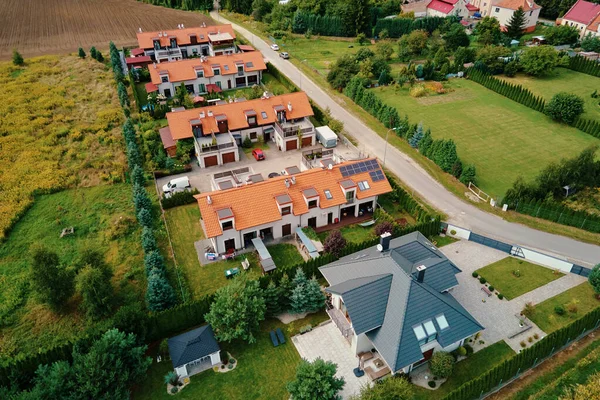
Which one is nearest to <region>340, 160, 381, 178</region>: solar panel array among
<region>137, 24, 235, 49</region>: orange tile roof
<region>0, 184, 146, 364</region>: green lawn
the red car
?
the red car

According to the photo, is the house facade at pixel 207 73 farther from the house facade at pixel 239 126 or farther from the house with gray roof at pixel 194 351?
the house with gray roof at pixel 194 351

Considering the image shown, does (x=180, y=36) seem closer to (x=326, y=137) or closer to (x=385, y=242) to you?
(x=326, y=137)

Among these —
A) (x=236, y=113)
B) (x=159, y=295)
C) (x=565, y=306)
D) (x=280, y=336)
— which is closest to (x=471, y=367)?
(x=565, y=306)

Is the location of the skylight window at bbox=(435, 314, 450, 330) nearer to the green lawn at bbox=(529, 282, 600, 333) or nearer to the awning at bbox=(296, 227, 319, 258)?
the green lawn at bbox=(529, 282, 600, 333)

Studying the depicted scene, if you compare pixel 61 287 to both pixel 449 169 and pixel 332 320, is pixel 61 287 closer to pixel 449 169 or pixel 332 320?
pixel 332 320

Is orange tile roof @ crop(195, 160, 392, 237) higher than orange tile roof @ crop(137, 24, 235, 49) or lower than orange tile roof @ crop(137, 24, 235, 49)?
lower

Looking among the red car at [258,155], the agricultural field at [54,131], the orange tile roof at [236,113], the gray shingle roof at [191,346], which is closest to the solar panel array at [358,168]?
the red car at [258,155]
